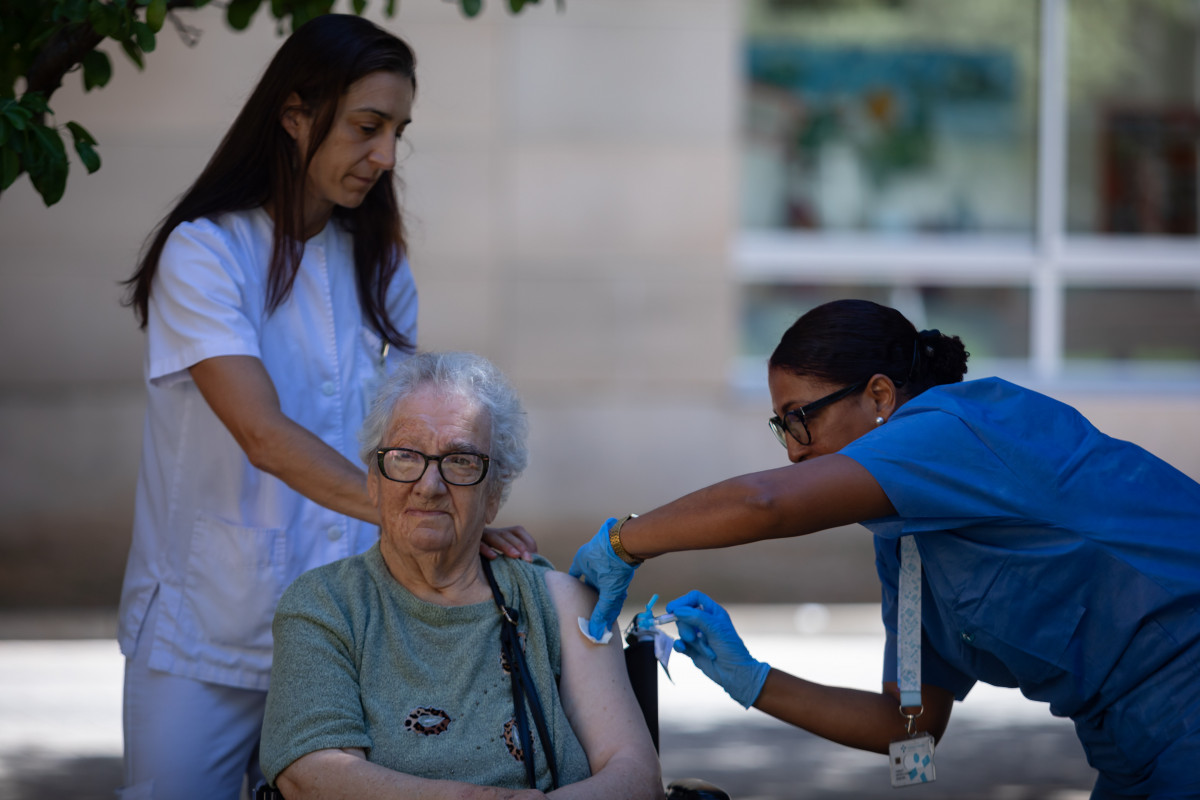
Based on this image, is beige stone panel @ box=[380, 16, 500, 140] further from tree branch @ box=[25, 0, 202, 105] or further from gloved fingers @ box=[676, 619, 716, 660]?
gloved fingers @ box=[676, 619, 716, 660]

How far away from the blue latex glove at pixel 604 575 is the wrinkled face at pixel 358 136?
0.89 meters

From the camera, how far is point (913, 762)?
2.47 metres

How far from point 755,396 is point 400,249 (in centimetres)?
546

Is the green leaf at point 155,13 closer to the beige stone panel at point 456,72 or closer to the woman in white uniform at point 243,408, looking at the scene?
the woman in white uniform at point 243,408

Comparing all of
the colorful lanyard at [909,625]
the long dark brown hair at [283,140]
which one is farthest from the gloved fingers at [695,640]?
the long dark brown hair at [283,140]

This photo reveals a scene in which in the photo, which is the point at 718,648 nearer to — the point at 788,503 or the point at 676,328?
the point at 788,503

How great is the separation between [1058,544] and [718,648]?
0.76m

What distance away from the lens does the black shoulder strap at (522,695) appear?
Answer: 239 cm

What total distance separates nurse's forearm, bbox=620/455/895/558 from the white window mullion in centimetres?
718

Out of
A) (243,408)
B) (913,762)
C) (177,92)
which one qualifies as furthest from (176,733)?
(177,92)

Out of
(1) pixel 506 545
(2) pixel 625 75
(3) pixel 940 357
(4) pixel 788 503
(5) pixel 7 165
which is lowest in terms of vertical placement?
(1) pixel 506 545

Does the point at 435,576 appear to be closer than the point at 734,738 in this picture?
Yes

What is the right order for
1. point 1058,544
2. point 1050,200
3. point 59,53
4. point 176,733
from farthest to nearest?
point 1050,200, point 59,53, point 176,733, point 1058,544

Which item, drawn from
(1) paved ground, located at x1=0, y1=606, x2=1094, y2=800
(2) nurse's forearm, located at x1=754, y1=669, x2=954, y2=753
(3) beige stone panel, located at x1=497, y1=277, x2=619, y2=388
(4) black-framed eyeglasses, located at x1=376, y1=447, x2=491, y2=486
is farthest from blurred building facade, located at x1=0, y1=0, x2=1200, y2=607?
(4) black-framed eyeglasses, located at x1=376, y1=447, x2=491, y2=486
